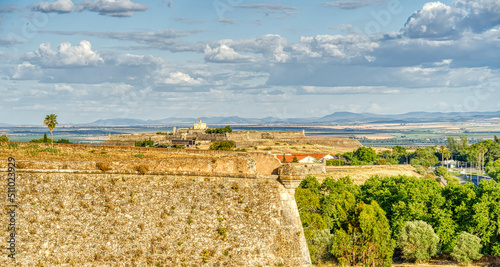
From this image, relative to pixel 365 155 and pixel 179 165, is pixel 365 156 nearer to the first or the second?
pixel 365 155

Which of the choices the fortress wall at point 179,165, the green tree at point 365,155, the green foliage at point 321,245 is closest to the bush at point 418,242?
the green foliage at point 321,245

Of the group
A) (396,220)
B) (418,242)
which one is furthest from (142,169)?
(396,220)

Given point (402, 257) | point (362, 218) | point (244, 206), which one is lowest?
point (402, 257)

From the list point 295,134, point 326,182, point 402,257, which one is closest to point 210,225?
point 402,257

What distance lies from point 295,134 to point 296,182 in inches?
5354

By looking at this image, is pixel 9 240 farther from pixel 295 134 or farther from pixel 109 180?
pixel 295 134

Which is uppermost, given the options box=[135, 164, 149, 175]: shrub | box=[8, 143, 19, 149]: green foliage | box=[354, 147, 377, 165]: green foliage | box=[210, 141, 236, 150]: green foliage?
box=[8, 143, 19, 149]: green foliage

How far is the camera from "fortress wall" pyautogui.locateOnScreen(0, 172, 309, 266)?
24.9 m

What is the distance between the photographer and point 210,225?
2573cm

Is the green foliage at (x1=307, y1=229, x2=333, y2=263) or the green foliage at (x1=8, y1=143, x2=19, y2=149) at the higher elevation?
the green foliage at (x1=8, y1=143, x2=19, y2=149)

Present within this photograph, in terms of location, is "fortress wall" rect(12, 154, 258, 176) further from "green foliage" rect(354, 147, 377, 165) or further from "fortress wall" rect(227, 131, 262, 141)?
"fortress wall" rect(227, 131, 262, 141)

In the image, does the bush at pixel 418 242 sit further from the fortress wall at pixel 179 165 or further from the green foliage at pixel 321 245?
the fortress wall at pixel 179 165

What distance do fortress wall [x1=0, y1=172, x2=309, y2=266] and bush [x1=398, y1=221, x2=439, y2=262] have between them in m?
19.9

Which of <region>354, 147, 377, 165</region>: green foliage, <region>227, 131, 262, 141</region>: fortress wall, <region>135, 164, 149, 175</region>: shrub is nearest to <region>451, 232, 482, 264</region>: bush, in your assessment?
<region>135, 164, 149, 175</region>: shrub
